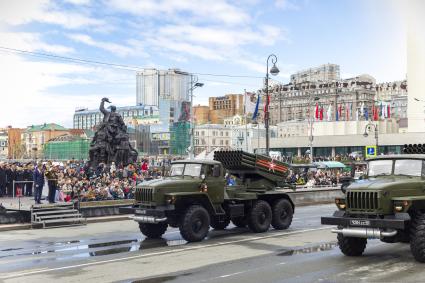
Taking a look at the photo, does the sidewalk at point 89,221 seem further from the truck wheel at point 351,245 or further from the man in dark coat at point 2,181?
the truck wheel at point 351,245

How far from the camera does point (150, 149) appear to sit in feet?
562

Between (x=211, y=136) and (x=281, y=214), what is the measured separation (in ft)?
511

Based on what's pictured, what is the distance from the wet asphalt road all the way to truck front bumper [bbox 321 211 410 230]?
857 millimetres

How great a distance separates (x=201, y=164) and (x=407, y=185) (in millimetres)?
6743

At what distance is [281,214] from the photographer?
62.6 ft

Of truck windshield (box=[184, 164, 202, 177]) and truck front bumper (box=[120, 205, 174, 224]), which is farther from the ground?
truck windshield (box=[184, 164, 202, 177])

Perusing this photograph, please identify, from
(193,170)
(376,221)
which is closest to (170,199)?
(193,170)

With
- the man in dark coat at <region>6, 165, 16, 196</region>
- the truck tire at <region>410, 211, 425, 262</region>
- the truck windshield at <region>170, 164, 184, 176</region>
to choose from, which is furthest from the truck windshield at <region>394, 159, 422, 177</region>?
the man in dark coat at <region>6, 165, 16, 196</region>

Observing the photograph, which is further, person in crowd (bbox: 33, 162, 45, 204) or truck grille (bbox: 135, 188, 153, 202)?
person in crowd (bbox: 33, 162, 45, 204)

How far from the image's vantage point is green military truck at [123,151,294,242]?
15.9 metres

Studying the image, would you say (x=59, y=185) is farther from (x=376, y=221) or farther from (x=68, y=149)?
(x=68, y=149)

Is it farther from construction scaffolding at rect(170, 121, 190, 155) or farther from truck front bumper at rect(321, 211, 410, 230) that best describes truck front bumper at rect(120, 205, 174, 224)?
construction scaffolding at rect(170, 121, 190, 155)

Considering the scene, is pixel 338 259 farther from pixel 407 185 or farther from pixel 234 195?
pixel 234 195

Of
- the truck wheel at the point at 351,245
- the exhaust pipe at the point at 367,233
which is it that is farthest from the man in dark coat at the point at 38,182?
the exhaust pipe at the point at 367,233
